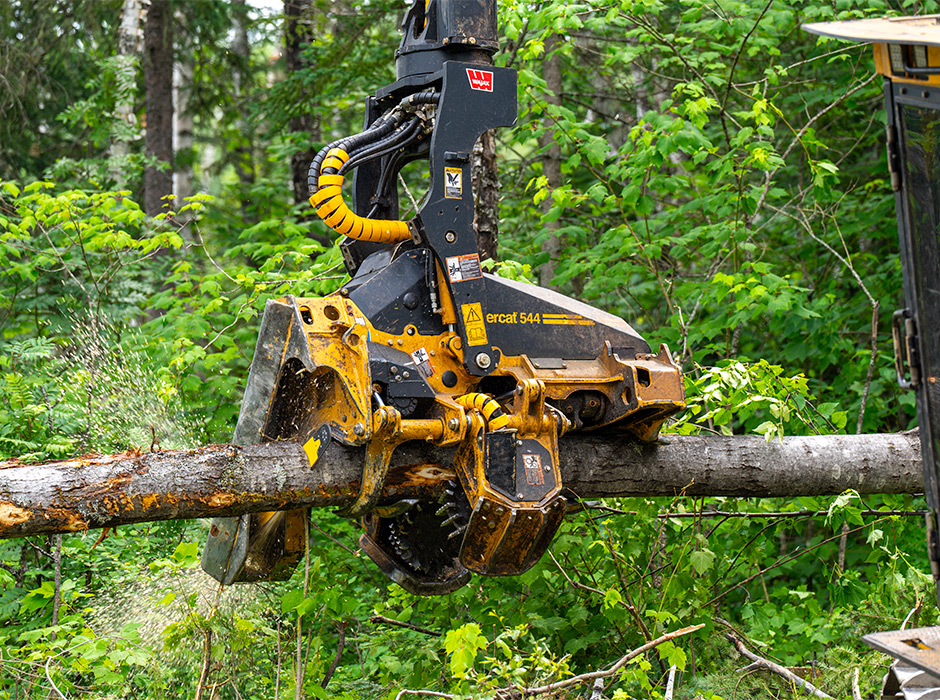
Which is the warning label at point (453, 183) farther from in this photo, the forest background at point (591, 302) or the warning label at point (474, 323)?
the forest background at point (591, 302)

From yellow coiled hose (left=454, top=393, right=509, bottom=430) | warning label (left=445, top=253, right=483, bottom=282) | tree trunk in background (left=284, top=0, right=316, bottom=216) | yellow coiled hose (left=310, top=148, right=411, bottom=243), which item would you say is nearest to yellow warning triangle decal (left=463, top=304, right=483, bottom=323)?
warning label (left=445, top=253, right=483, bottom=282)

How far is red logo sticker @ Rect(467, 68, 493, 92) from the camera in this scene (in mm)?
4227

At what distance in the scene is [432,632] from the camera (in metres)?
4.92

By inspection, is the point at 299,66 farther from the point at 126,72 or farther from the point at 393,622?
the point at 393,622

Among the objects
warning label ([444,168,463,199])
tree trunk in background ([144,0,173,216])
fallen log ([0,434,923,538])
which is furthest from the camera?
tree trunk in background ([144,0,173,216])

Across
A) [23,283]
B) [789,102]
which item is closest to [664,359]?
[789,102]

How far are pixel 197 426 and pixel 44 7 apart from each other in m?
9.70

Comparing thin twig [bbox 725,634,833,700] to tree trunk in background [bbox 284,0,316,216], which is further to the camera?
tree trunk in background [bbox 284,0,316,216]

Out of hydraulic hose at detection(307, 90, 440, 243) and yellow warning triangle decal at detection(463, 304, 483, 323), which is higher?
hydraulic hose at detection(307, 90, 440, 243)

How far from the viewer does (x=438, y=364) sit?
4.15m

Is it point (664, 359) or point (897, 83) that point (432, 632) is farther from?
point (897, 83)

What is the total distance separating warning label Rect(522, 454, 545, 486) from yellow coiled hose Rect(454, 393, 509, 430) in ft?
0.62

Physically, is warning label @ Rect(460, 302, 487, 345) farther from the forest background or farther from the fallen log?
the forest background

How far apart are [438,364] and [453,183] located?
0.85m
